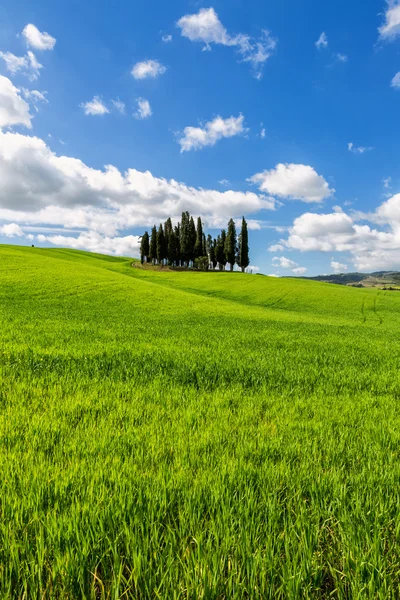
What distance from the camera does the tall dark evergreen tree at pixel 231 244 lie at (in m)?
104

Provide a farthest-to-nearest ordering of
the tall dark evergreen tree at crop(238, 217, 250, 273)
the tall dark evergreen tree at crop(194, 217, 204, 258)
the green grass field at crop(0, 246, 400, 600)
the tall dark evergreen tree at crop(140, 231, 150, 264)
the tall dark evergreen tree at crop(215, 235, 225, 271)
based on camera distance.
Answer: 1. the tall dark evergreen tree at crop(140, 231, 150, 264)
2. the tall dark evergreen tree at crop(215, 235, 225, 271)
3. the tall dark evergreen tree at crop(194, 217, 204, 258)
4. the tall dark evergreen tree at crop(238, 217, 250, 273)
5. the green grass field at crop(0, 246, 400, 600)

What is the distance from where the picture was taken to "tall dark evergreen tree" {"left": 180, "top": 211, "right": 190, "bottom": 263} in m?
104

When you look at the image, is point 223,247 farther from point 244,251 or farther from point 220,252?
point 244,251

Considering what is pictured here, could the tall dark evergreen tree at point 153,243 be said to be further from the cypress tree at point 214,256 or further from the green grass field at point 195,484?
the green grass field at point 195,484

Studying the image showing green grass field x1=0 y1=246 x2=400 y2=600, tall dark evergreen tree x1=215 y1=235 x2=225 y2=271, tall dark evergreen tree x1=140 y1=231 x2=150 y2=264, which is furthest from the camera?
tall dark evergreen tree x1=140 y1=231 x2=150 y2=264

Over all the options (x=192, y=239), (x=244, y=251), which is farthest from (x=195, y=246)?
(x=244, y=251)

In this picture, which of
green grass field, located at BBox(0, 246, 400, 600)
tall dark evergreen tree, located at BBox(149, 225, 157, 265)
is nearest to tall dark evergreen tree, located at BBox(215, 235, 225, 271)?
tall dark evergreen tree, located at BBox(149, 225, 157, 265)

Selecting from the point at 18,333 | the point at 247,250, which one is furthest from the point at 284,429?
the point at 247,250

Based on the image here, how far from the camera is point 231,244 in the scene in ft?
343

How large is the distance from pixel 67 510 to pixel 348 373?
809 centimetres

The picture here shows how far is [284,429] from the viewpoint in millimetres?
4406

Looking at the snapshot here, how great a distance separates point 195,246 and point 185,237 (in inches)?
191

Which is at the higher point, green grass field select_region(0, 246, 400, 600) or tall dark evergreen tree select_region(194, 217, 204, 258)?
A: tall dark evergreen tree select_region(194, 217, 204, 258)

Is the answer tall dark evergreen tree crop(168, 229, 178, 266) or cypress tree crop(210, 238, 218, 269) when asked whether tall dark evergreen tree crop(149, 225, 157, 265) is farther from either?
cypress tree crop(210, 238, 218, 269)
